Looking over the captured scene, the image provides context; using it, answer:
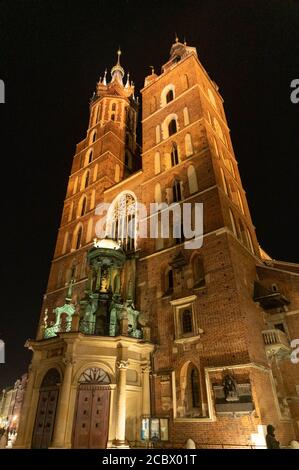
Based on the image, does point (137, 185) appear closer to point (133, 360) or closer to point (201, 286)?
point (201, 286)

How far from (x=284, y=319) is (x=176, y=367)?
6414 millimetres

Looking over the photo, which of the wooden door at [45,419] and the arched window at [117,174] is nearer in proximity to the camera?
the wooden door at [45,419]

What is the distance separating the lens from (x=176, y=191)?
2156 cm

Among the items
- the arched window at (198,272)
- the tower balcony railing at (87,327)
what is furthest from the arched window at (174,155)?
the tower balcony railing at (87,327)

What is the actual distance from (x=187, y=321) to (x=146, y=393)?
4112 mm

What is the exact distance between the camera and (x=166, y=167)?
920 inches

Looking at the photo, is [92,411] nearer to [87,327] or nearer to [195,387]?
[87,327]

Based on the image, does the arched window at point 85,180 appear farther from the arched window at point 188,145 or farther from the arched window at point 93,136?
the arched window at point 188,145

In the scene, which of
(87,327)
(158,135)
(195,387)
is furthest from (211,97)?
(195,387)

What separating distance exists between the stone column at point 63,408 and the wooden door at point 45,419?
0.92m

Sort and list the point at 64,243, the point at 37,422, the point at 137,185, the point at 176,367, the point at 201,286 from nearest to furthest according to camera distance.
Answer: the point at 37,422 < the point at 176,367 < the point at 201,286 < the point at 137,185 < the point at 64,243

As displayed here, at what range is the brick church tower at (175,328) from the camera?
1324 centimetres

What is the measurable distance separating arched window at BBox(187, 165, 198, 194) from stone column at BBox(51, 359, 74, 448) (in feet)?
41.7

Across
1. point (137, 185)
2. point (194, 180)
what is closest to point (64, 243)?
point (137, 185)
